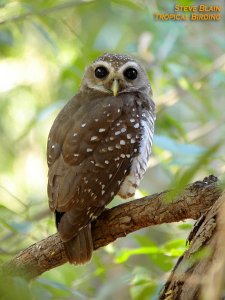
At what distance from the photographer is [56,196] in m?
3.00

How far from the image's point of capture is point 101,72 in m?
3.85

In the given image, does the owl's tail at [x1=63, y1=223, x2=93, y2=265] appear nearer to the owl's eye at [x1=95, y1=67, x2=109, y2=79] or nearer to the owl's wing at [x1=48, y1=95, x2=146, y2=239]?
the owl's wing at [x1=48, y1=95, x2=146, y2=239]

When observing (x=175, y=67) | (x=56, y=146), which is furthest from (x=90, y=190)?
(x=175, y=67)

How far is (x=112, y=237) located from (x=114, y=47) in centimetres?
239

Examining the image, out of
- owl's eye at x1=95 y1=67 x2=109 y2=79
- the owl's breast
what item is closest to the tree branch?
the owl's breast

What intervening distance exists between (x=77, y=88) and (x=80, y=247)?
6.49 ft

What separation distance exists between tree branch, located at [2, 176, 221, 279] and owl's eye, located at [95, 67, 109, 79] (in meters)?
1.07

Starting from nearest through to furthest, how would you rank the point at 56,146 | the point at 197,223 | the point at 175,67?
the point at 197,223
the point at 56,146
the point at 175,67

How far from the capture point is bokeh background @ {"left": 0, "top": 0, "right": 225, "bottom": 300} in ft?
10.9

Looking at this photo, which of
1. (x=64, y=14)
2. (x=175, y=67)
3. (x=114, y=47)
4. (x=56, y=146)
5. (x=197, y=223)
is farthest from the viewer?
(x=64, y=14)

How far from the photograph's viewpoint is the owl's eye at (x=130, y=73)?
3.85m

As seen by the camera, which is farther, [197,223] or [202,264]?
[197,223]

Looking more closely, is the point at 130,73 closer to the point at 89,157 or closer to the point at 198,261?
the point at 89,157

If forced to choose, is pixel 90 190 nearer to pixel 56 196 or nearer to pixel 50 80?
pixel 56 196
